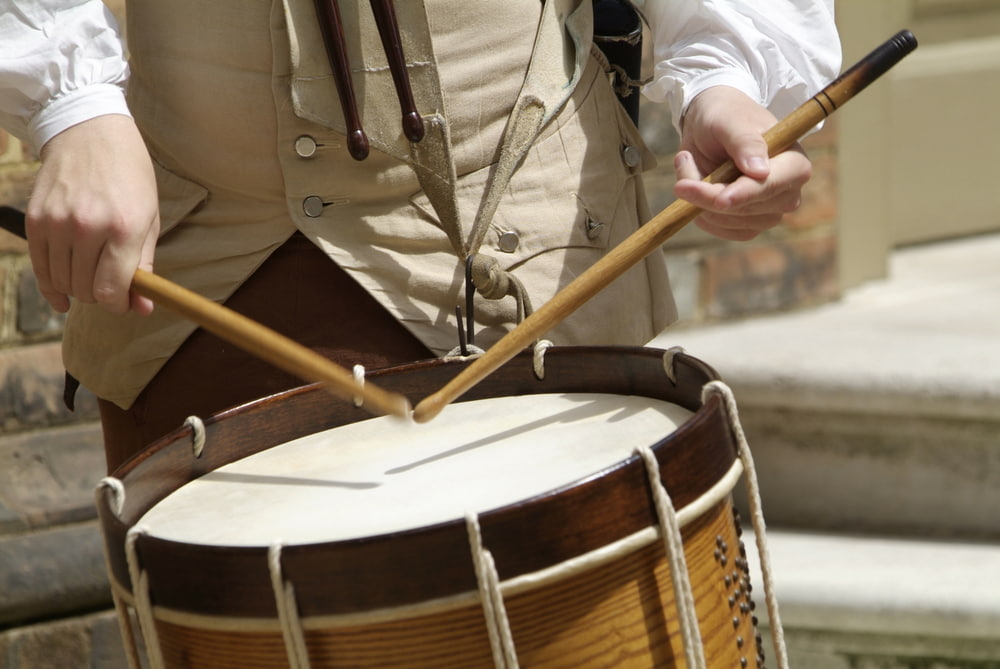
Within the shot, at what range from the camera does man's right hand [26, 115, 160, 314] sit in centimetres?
79

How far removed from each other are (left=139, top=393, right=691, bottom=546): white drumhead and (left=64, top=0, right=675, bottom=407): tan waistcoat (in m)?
0.12

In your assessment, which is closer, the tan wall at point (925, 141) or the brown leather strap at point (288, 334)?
the brown leather strap at point (288, 334)

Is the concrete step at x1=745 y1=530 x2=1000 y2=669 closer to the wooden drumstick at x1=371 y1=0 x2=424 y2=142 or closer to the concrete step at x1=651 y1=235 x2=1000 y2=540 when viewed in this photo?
the concrete step at x1=651 y1=235 x2=1000 y2=540

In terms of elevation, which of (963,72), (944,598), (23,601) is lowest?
(944,598)

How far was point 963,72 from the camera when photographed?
8.16 feet

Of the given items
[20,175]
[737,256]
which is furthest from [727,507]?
[737,256]

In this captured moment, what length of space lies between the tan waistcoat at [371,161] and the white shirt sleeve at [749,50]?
84mm

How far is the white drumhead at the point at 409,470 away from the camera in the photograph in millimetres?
749

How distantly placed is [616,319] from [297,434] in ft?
0.99

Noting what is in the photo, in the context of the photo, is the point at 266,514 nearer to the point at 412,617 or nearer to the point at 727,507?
the point at 412,617

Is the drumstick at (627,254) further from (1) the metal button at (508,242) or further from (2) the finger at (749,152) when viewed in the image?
(1) the metal button at (508,242)

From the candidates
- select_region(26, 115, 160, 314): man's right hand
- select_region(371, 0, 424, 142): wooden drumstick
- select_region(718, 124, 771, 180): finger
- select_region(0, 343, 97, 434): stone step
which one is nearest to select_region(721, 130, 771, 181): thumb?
select_region(718, 124, 771, 180): finger

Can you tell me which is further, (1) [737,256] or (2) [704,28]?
(1) [737,256]

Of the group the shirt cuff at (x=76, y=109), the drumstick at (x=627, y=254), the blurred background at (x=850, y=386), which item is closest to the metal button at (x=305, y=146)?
the shirt cuff at (x=76, y=109)
